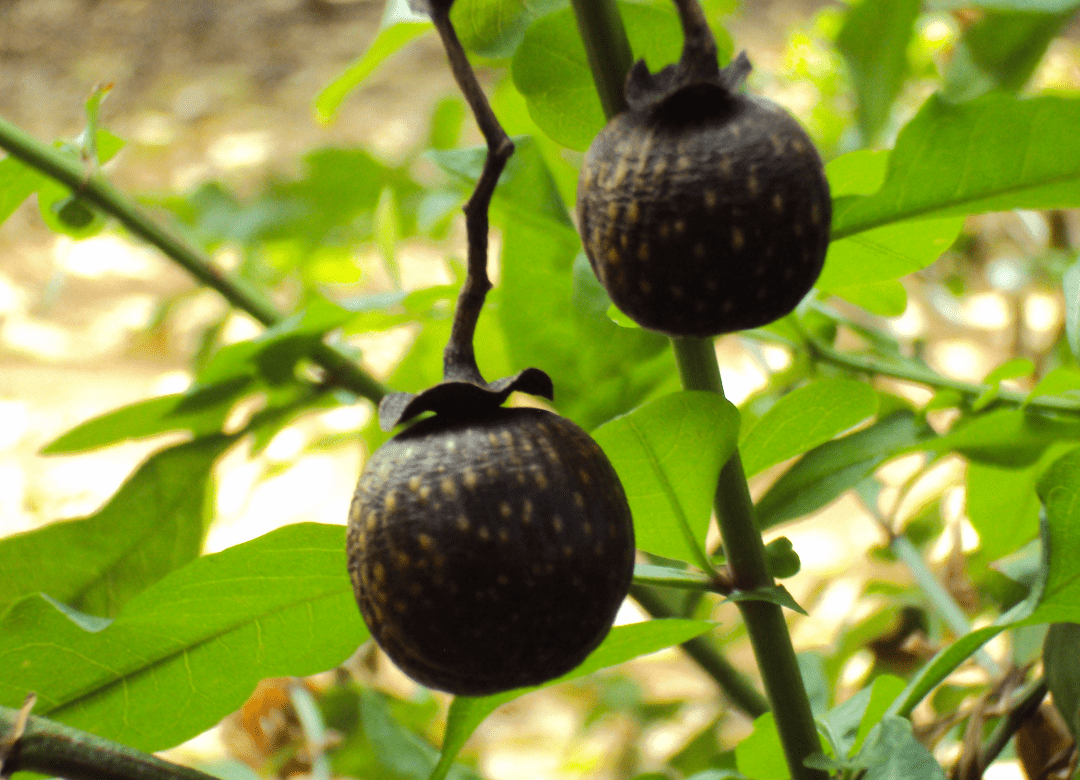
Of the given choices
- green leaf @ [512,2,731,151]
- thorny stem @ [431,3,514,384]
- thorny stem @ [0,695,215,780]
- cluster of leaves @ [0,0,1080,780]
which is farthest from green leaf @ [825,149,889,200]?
thorny stem @ [0,695,215,780]

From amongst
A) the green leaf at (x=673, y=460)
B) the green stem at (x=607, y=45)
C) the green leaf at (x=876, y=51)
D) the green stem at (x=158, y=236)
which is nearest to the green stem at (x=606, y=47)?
the green stem at (x=607, y=45)

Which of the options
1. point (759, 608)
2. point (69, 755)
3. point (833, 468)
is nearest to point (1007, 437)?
point (833, 468)

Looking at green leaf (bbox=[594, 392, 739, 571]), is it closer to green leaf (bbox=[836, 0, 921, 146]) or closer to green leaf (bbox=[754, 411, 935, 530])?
green leaf (bbox=[754, 411, 935, 530])

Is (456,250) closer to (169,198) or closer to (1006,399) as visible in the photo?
(169,198)

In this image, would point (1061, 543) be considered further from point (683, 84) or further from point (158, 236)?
point (158, 236)


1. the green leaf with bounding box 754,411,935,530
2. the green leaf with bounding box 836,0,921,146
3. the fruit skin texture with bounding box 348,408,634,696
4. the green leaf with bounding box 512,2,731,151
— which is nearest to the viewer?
the fruit skin texture with bounding box 348,408,634,696

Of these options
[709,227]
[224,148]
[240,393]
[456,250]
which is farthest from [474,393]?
[224,148]

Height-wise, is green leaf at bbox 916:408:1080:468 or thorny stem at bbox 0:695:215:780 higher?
thorny stem at bbox 0:695:215:780
